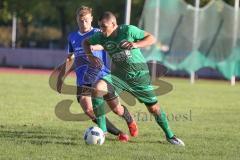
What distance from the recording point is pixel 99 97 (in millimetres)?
9430

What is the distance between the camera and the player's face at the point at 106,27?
8.86 m

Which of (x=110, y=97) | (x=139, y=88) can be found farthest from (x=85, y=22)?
(x=139, y=88)

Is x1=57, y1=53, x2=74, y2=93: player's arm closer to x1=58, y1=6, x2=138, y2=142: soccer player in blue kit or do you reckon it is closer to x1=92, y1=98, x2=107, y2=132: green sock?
x1=58, y1=6, x2=138, y2=142: soccer player in blue kit

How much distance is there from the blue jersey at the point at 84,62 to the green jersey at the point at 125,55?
0.45 metres

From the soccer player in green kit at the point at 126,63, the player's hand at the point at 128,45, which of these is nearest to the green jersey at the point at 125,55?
the soccer player in green kit at the point at 126,63

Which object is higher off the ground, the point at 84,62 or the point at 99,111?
the point at 84,62

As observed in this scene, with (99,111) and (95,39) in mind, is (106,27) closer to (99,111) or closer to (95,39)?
(95,39)

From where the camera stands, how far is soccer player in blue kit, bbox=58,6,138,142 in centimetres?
956

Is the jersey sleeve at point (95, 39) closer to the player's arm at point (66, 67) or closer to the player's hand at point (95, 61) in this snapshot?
the player's hand at point (95, 61)

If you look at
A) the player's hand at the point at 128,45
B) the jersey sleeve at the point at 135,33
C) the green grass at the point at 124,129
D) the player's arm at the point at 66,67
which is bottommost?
the green grass at the point at 124,129

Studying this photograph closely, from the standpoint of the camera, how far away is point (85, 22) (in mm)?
9617

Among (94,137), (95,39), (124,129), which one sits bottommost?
(124,129)

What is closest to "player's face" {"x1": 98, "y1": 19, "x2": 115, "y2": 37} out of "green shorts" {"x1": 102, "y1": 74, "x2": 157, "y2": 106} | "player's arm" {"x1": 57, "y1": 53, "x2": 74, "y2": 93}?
"green shorts" {"x1": 102, "y1": 74, "x2": 157, "y2": 106}

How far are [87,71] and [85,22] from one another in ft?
2.59
